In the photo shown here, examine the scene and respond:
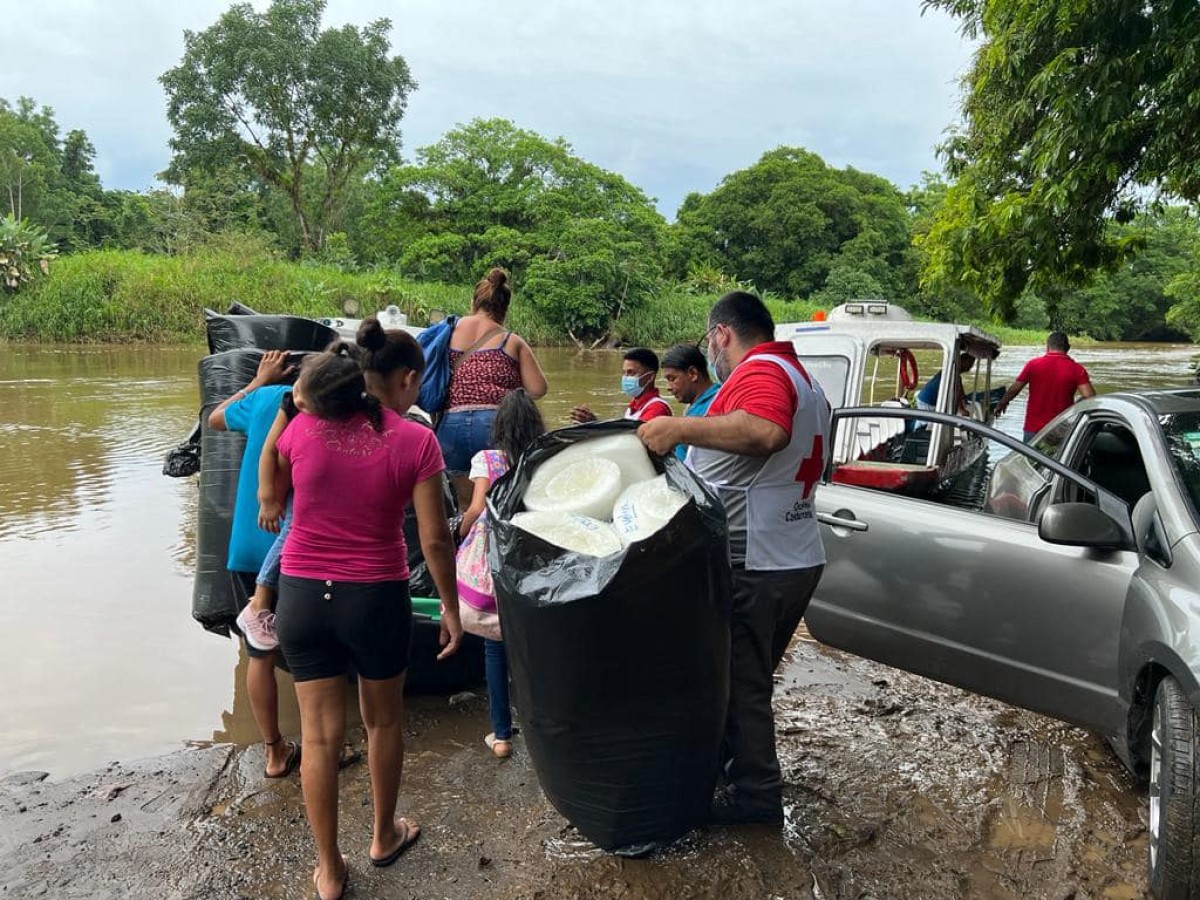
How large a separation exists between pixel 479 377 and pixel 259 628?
5.97 feet

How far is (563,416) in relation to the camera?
14.9 meters

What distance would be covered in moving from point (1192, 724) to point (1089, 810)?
87cm

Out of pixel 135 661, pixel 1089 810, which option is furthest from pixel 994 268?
pixel 135 661

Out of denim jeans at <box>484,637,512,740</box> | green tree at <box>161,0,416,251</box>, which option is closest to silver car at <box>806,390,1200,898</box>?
denim jeans at <box>484,637,512,740</box>

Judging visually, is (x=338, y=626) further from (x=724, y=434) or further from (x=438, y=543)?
(x=724, y=434)

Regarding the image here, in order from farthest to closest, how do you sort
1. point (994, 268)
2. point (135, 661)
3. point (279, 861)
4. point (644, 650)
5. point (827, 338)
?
point (994, 268) → point (827, 338) → point (135, 661) → point (279, 861) → point (644, 650)

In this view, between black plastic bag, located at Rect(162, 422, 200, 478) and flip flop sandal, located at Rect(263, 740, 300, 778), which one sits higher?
black plastic bag, located at Rect(162, 422, 200, 478)

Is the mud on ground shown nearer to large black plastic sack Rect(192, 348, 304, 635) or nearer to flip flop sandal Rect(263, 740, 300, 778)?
flip flop sandal Rect(263, 740, 300, 778)

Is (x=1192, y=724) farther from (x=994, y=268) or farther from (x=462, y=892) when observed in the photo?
(x=994, y=268)

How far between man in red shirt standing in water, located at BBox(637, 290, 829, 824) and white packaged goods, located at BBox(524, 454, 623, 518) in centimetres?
16

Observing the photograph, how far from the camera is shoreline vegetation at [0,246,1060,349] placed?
25.6 m

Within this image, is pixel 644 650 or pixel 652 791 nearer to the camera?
pixel 644 650

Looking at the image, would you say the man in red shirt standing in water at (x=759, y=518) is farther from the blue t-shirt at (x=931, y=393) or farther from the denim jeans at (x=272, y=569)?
the blue t-shirt at (x=931, y=393)

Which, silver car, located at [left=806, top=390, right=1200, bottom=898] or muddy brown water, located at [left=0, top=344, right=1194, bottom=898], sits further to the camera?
muddy brown water, located at [left=0, top=344, right=1194, bottom=898]
